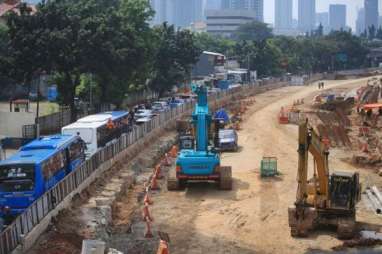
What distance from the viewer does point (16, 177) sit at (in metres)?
25.8

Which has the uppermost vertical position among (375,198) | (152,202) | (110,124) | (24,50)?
(24,50)

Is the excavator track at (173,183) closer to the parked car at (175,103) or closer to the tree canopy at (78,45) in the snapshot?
the tree canopy at (78,45)

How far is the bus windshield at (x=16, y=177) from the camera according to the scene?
2569 cm

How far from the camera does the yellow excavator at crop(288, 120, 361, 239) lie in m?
25.6

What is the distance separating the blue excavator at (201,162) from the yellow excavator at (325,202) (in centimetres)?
819

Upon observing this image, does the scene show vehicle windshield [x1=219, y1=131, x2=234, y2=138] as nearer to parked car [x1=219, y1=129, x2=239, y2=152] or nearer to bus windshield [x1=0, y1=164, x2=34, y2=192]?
parked car [x1=219, y1=129, x2=239, y2=152]

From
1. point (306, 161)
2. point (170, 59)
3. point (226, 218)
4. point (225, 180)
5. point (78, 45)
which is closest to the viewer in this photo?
point (306, 161)

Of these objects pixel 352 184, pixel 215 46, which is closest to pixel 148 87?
pixel 352 184

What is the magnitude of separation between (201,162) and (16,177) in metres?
10.5

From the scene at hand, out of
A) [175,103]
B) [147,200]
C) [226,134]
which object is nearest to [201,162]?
[147,200]

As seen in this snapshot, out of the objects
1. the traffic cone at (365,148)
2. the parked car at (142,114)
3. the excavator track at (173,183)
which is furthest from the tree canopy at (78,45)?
the traffic cone at (365,148)

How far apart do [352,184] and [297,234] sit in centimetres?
291

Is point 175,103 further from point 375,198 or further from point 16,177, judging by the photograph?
point 16,177

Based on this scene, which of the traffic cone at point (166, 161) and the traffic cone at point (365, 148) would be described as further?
the traffic cone at point (365, 148)
